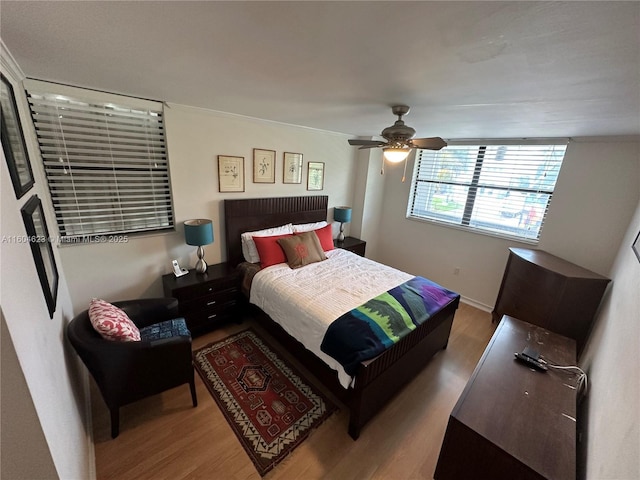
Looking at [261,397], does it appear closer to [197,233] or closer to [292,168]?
[197,233]

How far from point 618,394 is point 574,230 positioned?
7.64 feet

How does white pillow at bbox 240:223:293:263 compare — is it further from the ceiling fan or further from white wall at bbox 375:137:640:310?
white wall at bbox 375:137:640:310

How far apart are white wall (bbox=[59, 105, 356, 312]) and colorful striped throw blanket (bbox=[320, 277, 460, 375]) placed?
1784 mm

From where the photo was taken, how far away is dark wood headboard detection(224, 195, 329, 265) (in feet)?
9.59

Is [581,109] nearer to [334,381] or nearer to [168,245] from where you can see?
[334,381]

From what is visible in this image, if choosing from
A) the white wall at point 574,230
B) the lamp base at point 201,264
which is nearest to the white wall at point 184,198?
the lamp base at point 201,264

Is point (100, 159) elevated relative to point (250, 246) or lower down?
elevated

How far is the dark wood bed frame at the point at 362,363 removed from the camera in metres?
1.75

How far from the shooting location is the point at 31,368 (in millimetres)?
860

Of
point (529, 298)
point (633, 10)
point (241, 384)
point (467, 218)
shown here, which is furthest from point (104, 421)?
point (467, 218)

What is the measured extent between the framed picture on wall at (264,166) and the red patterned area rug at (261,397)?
6.09 ft

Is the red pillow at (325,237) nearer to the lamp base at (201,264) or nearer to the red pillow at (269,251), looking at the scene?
the red pillow at (269,251)


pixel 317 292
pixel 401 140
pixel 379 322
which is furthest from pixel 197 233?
pixel 401 140

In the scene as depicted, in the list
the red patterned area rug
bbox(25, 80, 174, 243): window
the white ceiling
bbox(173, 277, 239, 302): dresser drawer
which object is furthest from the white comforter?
the white ceiling
